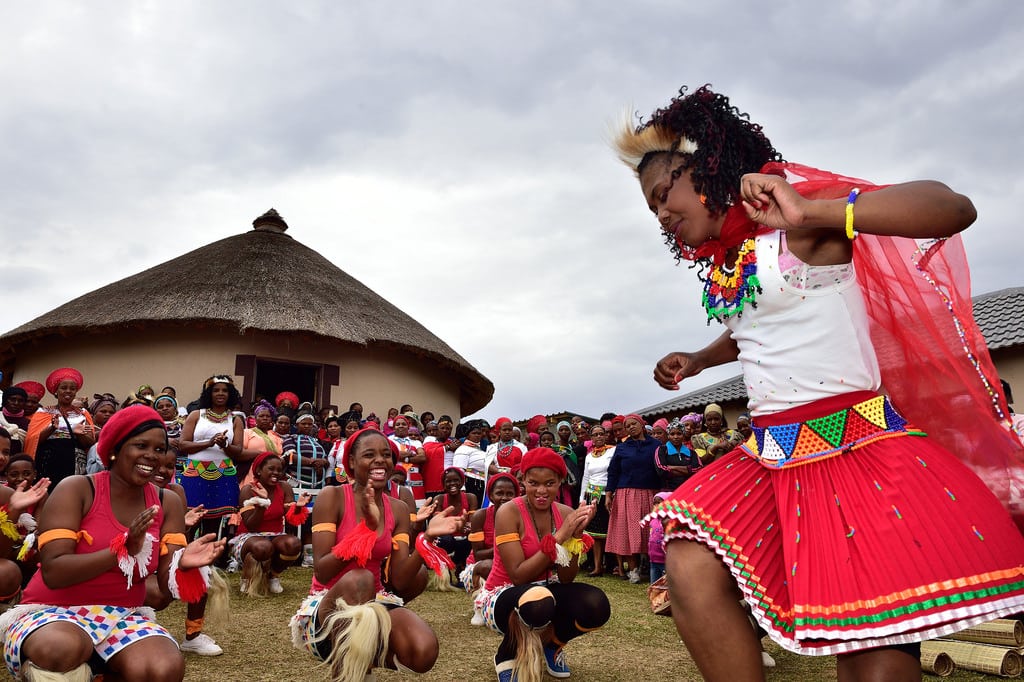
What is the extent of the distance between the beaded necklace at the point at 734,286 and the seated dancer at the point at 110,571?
2598 millimetres

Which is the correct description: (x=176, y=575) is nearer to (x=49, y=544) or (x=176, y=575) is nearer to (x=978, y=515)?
(x=49, y=544)

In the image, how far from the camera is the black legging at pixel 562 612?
14.4 ft

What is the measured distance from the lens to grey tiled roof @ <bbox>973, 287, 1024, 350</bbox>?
1375 centimetres

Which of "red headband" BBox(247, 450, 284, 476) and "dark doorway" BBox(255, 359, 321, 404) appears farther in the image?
"dark doorway" BBox(255, 359, 321, 404)

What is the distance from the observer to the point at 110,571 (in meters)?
3.52

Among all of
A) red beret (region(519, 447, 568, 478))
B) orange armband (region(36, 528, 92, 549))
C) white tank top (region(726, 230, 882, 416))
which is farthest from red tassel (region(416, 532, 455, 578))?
white tank top (region(726, 230, 882, 416))

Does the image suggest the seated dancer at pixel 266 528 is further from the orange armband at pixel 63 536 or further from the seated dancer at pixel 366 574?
the orange armband at pixel 63 536

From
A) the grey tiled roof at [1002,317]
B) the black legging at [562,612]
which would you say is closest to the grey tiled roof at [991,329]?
the grey tiled roof at [1002,317]

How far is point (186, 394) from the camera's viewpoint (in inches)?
598

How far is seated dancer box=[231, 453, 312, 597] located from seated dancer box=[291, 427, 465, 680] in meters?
2.99

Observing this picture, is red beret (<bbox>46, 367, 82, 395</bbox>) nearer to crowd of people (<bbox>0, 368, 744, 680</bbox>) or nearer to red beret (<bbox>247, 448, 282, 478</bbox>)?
crowd of people (<bbox>0, 368, 744, 680</bbox>)

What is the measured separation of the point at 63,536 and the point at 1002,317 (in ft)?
54.8

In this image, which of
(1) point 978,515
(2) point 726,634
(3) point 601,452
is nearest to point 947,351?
(1) point 978,515

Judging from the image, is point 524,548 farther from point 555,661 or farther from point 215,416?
point 215,416
